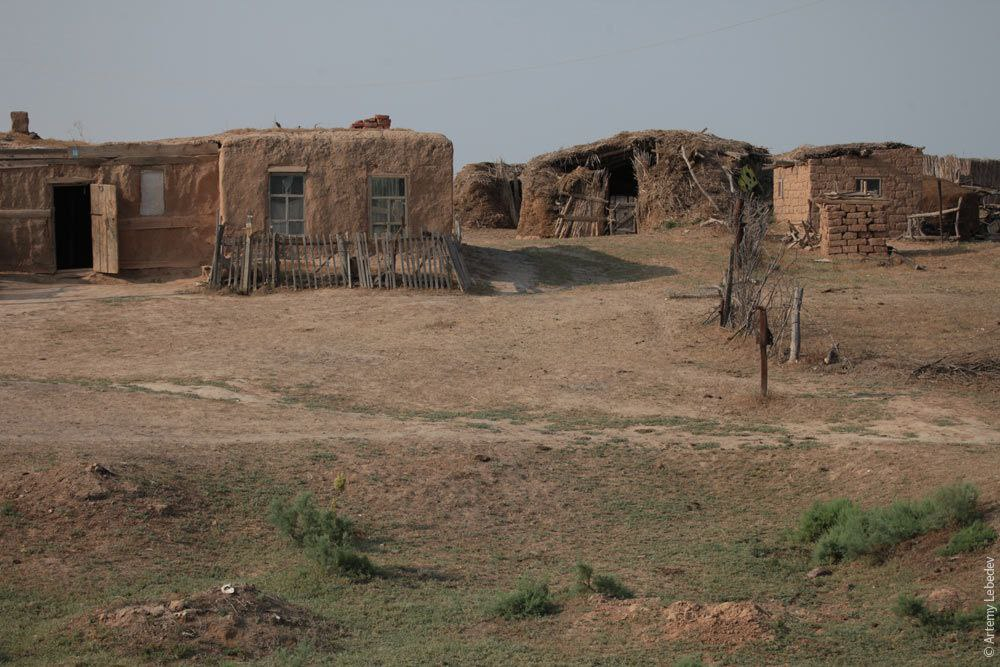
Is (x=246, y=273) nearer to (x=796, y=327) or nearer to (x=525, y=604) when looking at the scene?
(x=796, y=327)

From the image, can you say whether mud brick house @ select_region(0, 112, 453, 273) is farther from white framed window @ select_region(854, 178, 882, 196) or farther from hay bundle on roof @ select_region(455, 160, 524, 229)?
hay bundle on roof @ select_region(455, 160, 524, 229)

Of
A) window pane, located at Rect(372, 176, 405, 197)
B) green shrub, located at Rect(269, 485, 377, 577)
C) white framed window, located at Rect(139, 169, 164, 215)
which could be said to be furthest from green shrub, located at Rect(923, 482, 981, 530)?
white framed window, located at Rect(139, 169, 164, 215)

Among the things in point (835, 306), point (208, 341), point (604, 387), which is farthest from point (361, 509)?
point (835, 306)

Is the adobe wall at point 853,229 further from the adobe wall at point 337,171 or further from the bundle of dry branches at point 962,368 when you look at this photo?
the bundle of dry branches at point 962,368

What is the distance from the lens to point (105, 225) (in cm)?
1834

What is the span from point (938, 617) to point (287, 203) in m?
14.4

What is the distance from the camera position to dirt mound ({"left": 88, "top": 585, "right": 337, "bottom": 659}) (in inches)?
224

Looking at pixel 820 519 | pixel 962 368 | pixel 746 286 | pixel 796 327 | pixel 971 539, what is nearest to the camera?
pixel 971 539

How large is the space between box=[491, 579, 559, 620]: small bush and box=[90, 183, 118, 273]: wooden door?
13.9 metres

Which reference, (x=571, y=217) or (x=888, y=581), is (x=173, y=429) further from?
(x=571, y=217)

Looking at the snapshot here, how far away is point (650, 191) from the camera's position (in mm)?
27078

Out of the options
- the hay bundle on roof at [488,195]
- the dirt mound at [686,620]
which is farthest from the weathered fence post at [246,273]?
the hay bundle on roof at [488,195]

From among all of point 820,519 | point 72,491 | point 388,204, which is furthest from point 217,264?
point 820,519

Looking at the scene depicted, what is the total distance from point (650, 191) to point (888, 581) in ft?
68.4
